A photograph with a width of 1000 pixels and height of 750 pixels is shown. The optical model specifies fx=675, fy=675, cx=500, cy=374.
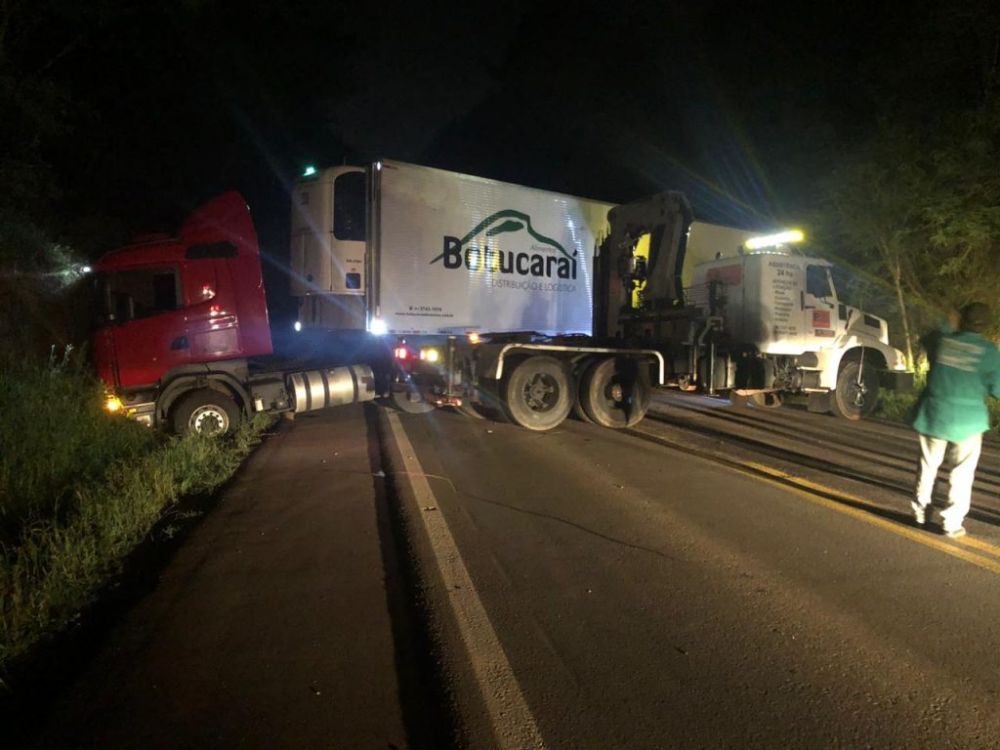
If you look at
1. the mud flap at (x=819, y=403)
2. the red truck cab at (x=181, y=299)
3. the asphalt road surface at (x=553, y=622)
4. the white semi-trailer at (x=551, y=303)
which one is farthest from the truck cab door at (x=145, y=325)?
the mud flap at (x=819, y=403)

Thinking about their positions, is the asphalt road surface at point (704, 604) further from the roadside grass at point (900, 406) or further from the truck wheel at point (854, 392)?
the roadside grass at point (900, 406)

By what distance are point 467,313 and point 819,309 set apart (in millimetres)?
6007

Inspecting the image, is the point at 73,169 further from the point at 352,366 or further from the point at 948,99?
the point at 948,99

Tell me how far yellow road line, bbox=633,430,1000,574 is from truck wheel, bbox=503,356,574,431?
2.07m

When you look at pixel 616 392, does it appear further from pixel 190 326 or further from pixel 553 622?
pixel 553 622

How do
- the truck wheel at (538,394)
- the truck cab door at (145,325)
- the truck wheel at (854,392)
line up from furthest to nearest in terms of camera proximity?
the truck wheel at (854,392) < the truck wheel at (538,394) < the truck cab door at (145,325)

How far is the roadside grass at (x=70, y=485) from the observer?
12.6ft

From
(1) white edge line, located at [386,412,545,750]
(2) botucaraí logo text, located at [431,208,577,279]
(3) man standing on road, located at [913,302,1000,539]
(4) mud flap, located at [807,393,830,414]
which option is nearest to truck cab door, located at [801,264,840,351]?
(4) mud flap, located at [807,393,830,414]

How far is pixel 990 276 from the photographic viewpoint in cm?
1230

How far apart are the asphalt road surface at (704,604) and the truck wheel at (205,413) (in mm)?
3382

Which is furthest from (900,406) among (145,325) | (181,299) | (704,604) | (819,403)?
(145,325)

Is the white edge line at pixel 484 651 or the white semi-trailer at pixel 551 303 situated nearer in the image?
the white edge line at pixel 484 651

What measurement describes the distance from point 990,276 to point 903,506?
29.3ft

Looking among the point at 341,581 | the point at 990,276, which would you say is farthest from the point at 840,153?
the point at 341,581
